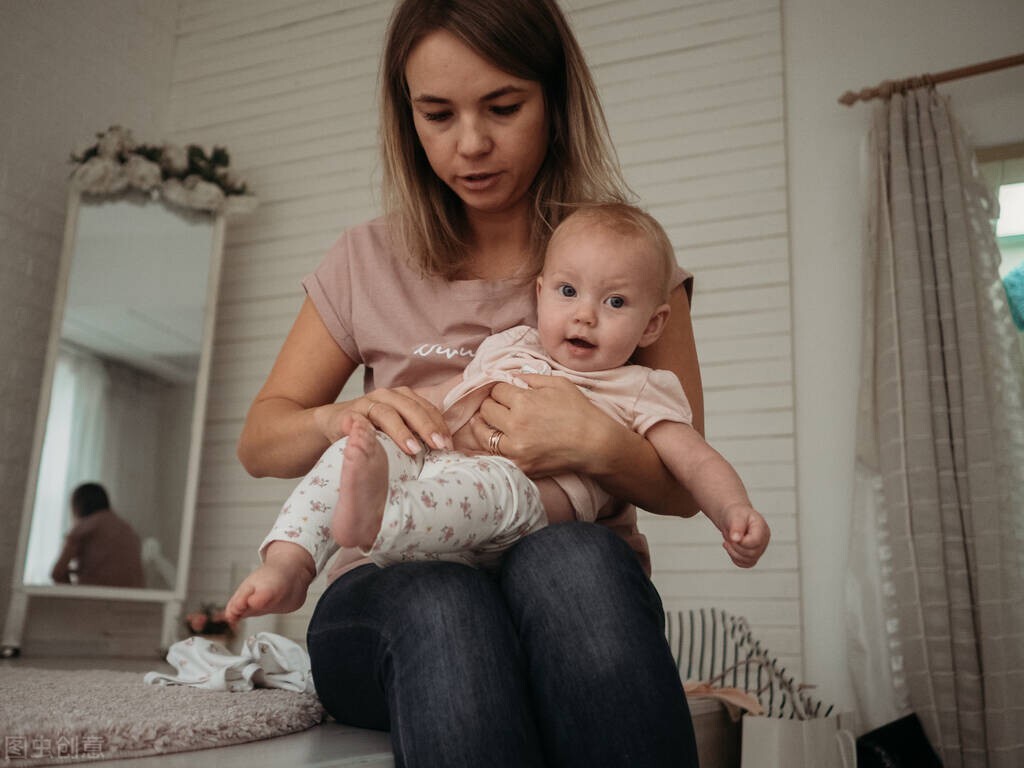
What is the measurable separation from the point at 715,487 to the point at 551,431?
0.73ft

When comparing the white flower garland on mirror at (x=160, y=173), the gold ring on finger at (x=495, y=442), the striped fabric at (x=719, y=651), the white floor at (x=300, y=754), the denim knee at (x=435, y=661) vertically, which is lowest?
Result: the striped fabric at (x=719, y=651)

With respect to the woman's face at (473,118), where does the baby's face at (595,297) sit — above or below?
below

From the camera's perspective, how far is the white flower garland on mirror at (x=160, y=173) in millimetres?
3629

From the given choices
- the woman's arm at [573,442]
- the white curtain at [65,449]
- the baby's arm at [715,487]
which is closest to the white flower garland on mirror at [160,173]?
the white curtain at [65,449]

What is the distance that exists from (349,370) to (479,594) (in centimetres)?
69

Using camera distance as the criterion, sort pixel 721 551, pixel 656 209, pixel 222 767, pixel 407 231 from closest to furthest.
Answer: pixel 222 767 < pixel 407 231 < pixel 721 551 < pixel 656 209

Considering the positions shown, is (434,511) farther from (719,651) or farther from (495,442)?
(719,651)

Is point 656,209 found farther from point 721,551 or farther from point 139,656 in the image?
point 139,656

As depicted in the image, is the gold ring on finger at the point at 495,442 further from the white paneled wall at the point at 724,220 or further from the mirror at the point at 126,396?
the mirror at the point at 126,396

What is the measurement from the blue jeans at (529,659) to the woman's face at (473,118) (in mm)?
605

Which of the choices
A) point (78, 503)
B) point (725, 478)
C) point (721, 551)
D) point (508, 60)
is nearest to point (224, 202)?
point (78, 503)

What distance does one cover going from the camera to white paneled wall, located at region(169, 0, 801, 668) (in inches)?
128

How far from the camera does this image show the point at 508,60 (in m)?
1.34

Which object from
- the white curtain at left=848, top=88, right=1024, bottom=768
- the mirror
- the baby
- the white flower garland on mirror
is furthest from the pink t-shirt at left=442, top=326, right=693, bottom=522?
the white flower garland on mirror
